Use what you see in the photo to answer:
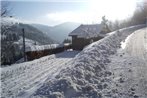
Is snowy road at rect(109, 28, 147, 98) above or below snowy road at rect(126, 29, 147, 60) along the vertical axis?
below

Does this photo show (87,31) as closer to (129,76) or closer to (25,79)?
(25,79)

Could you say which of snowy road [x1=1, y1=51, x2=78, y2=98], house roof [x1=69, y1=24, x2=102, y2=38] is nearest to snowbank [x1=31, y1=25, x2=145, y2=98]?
snowy road [x1=1, y1=51, x2=78, y2=98]

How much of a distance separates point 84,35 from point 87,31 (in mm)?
1221

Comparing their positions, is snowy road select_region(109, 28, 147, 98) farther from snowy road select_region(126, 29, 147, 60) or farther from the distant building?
the distant building

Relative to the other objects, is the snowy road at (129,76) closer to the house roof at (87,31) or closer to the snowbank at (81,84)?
the snowbank at (81,84)

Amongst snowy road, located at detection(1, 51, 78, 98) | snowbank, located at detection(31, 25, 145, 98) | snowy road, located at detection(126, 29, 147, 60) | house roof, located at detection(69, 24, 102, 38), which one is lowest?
snowy road, located at detection(1, 51, 78, 98)

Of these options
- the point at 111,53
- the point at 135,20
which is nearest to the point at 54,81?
the point at 111,53

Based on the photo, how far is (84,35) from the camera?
40.7 meters

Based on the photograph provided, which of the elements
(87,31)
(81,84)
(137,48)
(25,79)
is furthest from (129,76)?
(87,31)

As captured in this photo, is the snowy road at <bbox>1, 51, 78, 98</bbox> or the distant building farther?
the distant building

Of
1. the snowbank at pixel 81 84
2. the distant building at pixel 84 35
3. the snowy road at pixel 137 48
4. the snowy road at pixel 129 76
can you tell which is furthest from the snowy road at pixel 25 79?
the distant building at pixel 84 35

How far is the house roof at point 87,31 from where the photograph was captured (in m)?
40.0

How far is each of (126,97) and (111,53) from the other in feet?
21.8

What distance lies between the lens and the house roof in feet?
131
